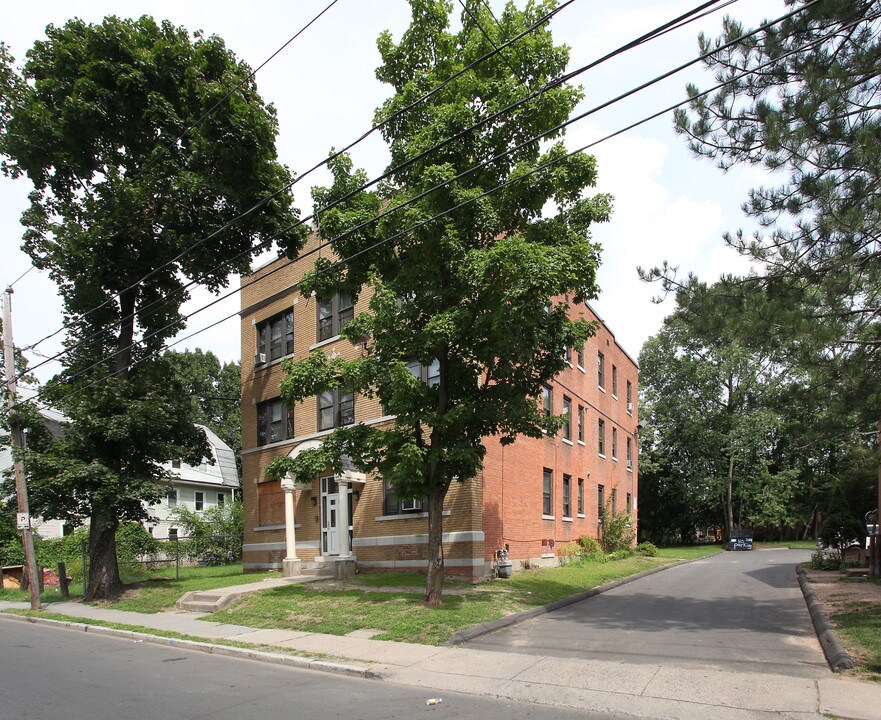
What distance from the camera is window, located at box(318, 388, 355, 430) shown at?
69.7 ft

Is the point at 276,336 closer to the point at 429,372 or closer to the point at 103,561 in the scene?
the point at 429,372

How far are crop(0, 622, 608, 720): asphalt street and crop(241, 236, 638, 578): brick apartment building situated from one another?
21.6 feet

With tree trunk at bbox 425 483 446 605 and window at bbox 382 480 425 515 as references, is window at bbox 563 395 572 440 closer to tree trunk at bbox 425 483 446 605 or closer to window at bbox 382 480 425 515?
window at bbox 382 480 425 515

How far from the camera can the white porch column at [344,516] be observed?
771 inches

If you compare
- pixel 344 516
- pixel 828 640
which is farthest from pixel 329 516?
pixel 828 640

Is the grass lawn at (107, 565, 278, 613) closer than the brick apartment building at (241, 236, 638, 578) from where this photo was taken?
Yes

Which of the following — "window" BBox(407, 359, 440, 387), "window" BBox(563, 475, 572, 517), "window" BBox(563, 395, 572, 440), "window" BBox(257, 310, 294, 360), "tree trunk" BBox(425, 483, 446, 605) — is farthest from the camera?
"window" BBox(563, 395, 572, 440)

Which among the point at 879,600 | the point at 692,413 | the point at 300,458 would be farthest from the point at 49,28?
the point at 692,413

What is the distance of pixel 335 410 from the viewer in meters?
21.8

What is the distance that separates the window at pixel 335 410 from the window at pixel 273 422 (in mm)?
1917

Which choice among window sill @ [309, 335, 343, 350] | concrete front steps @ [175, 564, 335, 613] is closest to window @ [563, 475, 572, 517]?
concrete front steps @ [175, 564, 335, 613]

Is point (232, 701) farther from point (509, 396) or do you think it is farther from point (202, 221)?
point (202, 221)

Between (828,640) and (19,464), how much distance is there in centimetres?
1895

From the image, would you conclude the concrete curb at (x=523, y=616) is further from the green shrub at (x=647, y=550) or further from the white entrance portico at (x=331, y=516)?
the green shrub at (x=647, y=550)
